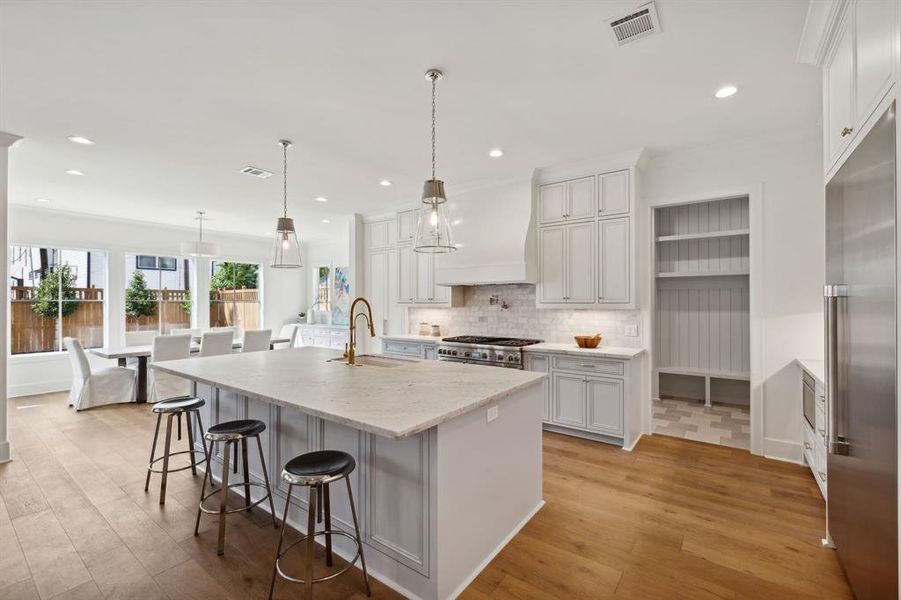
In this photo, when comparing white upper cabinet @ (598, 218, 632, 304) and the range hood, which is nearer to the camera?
white upper cabinet @ (598, 218, 632, 304)

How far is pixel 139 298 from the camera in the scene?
7.03 m

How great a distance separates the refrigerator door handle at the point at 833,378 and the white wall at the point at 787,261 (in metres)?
1.93

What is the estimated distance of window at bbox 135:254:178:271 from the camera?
705 centimetres

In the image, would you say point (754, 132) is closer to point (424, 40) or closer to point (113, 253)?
point (424, 40)

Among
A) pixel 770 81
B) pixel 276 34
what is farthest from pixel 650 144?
pixel 276 34

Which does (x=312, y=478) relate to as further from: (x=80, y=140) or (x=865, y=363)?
(x=80, y=140)

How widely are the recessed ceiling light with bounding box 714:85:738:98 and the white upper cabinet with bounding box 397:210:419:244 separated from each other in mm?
3586

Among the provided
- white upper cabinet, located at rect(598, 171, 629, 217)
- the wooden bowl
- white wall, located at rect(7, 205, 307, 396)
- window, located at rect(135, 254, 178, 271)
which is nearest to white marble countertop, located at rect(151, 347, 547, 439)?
the wooden bowl

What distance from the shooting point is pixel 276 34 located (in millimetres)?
2146

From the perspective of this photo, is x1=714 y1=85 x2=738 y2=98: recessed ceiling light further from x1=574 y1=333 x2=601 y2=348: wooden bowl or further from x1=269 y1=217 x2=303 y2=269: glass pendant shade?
x1=269 y1=217 x2=303 y2=269: glass pendant shade

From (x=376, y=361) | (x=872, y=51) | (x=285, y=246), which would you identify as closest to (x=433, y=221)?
(x=376, y=361)

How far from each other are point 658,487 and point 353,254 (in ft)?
16.2

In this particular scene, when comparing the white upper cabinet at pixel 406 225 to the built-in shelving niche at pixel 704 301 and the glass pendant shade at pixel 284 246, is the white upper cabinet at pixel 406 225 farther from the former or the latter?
the built-in shelving niche at pixel 704 301

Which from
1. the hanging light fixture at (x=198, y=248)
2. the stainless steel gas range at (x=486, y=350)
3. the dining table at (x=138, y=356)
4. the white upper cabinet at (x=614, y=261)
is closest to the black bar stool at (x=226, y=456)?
the stainless steel gas range at (x=486, y=350)
